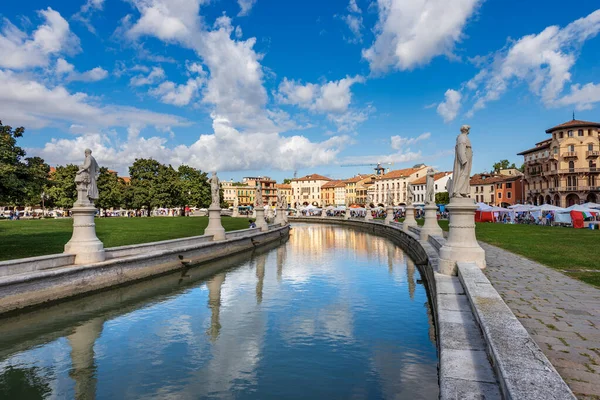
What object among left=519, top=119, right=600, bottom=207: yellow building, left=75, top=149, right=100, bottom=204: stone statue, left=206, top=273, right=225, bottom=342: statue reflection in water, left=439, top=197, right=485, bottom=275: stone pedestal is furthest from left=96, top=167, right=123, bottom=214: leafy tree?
left=519, top=119, right=600, bottom=207: yellow building

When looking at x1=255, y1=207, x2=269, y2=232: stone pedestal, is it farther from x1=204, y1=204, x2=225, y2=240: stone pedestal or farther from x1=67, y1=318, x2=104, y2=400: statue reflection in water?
x1=67, y1=318, x2=104, y2=400: statue reflection in water

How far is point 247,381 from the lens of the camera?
654cm

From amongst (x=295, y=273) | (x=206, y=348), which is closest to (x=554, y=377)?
(x=206, y=348)

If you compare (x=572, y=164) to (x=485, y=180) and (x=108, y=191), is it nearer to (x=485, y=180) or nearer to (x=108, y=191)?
(x=485, y=180)

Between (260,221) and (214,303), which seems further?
(260,221)

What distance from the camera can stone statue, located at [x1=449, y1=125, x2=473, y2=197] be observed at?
10336mm

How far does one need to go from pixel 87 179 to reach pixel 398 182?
105 metres

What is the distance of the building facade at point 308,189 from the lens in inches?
5910

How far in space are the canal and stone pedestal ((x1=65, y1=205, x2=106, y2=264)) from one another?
1.34 meters

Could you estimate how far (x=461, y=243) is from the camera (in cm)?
988

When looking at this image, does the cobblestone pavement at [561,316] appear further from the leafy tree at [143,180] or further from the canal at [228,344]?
the leafy tree at [143,180]

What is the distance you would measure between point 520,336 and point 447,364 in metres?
0.88

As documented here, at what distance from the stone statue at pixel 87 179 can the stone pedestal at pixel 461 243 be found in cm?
1153

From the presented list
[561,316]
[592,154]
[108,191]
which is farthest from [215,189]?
[592,154]
